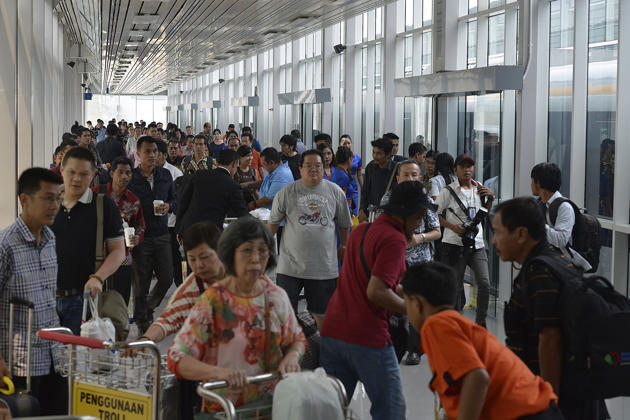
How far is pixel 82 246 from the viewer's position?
4652 mm

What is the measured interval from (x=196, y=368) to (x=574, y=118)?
22.0 feet

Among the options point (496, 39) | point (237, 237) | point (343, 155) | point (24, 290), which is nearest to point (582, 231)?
point (237, 237)

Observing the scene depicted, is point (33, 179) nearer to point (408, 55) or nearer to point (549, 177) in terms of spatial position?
point (549, 177)

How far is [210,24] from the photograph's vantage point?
747 inches

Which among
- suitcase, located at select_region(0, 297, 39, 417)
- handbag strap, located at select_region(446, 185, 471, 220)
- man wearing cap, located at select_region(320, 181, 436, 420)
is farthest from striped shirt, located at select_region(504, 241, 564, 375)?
handbag strap, located at select_region(446, 185, 471, 220)

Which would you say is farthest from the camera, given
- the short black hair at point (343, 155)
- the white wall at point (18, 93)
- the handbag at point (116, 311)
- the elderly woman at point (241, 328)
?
the short black hair at point (343, 155)

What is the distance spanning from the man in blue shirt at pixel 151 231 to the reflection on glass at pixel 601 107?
4.47m

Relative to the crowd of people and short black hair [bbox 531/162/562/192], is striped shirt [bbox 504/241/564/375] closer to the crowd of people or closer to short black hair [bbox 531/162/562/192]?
the crowd of people

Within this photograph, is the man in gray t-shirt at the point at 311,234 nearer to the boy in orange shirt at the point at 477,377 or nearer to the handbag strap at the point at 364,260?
the handbag strap at the point at 364,260

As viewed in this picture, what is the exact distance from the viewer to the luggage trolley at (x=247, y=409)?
9.15 feet

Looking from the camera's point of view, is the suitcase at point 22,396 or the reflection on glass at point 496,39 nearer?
the suitcase at point 22,396

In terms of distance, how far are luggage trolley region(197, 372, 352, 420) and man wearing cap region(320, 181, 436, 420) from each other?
933 millimetres

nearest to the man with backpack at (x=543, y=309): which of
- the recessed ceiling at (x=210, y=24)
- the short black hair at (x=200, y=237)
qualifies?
the short black hair at (x=200, y=237)

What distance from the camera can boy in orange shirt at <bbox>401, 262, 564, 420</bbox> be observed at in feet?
8.55
